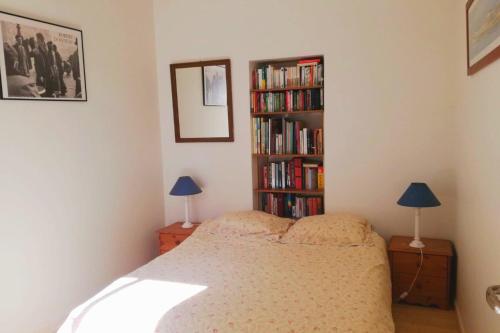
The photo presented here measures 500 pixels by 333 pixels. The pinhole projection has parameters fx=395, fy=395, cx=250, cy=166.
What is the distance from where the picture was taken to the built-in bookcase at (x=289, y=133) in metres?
3.26

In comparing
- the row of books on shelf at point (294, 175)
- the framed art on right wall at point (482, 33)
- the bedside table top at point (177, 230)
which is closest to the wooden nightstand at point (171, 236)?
the bedside table top at point (177, 230)

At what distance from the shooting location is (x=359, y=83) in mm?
3057

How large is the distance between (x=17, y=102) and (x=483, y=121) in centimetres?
256

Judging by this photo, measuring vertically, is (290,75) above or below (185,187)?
above

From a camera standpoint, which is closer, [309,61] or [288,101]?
[309,61]

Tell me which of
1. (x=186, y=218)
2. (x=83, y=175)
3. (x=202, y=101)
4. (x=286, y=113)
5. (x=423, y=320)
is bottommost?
(x=423, y=320)

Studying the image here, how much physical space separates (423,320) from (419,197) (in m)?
0.82

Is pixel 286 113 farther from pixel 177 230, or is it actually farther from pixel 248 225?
pixel 177 230

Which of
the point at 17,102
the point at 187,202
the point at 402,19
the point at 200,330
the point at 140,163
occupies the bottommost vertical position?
the point at 200,330

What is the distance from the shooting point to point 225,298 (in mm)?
1965

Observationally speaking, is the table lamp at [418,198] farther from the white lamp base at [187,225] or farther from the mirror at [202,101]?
the white lamp base at [187,225]

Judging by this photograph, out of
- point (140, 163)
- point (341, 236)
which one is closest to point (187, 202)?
point (140, 163)

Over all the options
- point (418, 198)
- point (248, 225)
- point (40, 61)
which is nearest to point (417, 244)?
point (418, 198)

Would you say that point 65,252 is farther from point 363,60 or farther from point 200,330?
point 363,60
